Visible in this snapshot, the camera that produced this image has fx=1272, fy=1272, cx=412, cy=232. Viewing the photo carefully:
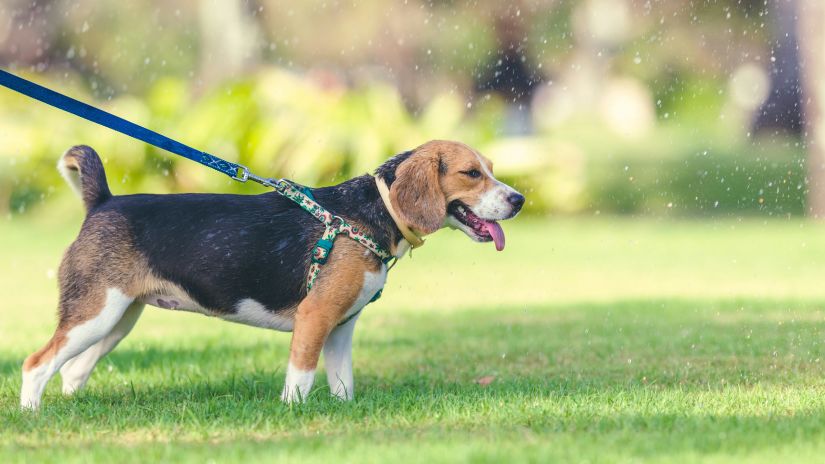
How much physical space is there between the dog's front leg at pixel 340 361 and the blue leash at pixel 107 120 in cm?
85

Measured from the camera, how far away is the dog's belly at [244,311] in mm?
6246

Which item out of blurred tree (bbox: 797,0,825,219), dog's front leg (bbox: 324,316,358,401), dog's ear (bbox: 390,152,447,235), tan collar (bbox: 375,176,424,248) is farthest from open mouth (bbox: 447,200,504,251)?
blurred tree (bbox: 797,0,825,219)

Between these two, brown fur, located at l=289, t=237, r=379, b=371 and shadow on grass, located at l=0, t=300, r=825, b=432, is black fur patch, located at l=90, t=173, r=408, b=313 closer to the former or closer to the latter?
brown fur, located at l=289, t=237, r=379, b=371

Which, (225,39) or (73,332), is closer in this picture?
(73,332)

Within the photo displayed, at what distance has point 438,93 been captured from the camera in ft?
154

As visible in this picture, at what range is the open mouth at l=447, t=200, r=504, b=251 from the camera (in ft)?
20.5

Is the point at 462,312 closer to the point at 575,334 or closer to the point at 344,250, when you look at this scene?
the point at 575,334

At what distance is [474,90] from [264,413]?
43.4m

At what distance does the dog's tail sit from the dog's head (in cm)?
142

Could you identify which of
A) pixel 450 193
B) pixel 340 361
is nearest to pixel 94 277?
pixel 340 361

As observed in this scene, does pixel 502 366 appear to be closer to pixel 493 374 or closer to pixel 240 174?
pixel 493 374

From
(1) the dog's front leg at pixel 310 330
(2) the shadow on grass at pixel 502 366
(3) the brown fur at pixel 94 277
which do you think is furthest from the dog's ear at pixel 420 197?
(3) the brown fur at pixel 94 277

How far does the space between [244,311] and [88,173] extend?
1.07 metres

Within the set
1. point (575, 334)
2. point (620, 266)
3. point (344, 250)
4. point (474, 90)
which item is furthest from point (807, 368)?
point (474, 90)
